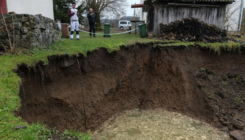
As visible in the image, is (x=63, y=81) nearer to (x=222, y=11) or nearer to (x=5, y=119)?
(x=5, y=119)

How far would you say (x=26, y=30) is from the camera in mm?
5320

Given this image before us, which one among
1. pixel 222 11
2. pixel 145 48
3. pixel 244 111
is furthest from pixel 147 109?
pixel 222 11

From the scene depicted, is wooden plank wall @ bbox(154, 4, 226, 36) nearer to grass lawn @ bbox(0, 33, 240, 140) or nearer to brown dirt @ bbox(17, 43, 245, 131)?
brown dirt @ bbox(17, 43, 245, 131)

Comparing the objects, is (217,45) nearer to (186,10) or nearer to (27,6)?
(186,10)

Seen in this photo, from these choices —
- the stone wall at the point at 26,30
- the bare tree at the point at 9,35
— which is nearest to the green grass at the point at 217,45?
the stone wall at the point at 26,30

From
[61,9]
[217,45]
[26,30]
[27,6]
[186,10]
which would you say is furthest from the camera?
[61,9]

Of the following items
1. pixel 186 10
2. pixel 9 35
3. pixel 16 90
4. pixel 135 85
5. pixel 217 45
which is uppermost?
pixel 186 10

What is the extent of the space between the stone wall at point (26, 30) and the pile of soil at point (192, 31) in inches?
231

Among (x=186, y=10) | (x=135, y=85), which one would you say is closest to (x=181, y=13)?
(x=186, y=10)

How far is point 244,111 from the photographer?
650 cm

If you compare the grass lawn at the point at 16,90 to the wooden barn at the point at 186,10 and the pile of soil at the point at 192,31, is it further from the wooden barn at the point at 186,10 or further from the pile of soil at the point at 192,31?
the wooden barn at the point at 186,10

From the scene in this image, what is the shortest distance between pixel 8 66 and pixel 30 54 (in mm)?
959

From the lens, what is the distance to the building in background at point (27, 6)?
8.18 m

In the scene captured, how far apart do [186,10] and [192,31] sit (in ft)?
5.43
